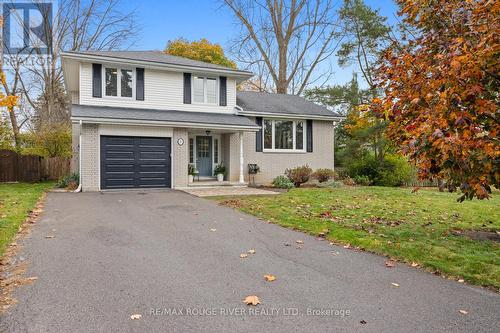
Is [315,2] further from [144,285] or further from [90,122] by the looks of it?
[144,285]

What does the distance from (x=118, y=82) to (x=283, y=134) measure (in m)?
8.11

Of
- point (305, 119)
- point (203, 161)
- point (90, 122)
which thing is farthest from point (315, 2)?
point (90, 122)

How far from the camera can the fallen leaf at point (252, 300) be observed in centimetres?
373

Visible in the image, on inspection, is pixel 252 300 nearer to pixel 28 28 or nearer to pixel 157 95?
pixel 157 95

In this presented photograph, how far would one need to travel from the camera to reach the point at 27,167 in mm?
19078

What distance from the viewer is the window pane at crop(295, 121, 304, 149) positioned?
1944cm

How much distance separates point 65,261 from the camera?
5.14 m

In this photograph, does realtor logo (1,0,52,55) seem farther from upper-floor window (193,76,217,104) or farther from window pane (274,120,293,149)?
window pane (274,120,293,149)

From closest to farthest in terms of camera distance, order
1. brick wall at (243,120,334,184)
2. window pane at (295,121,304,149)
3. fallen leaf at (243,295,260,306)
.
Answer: fallen leaf at (243,295,260,306) < brick wall at (243,120,334,184) < window pane at (295,121,304,149)

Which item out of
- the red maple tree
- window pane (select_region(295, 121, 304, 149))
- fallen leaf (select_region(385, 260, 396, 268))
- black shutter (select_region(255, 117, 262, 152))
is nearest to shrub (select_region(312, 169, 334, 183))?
window pane (select_region(295, 121, 304, 149))

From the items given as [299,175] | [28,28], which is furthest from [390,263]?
[28,28]

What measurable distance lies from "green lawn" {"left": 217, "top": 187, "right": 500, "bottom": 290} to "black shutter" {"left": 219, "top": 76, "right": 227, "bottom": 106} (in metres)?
7.28

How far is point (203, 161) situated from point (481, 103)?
1447 cm

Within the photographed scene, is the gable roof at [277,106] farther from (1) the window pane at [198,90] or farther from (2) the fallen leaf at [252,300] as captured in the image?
(2) the fallen leaf at [252,300]
